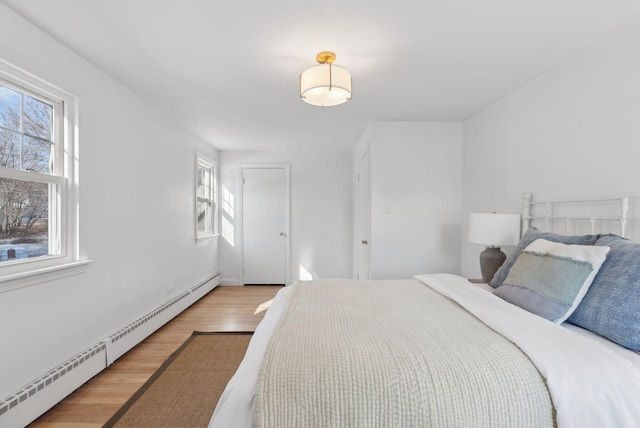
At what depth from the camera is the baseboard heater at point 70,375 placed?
1.62 metres

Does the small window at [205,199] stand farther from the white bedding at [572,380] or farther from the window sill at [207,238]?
the white bedding at [572,380]

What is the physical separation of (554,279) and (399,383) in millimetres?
1013

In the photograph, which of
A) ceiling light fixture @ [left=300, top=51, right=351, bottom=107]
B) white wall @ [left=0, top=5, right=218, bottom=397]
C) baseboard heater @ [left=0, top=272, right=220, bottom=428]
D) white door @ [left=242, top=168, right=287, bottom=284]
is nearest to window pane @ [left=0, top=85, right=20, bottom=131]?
white wall @ [left=0, top=5, right=218, bottom=397]

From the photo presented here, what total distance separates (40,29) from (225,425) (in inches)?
89.9

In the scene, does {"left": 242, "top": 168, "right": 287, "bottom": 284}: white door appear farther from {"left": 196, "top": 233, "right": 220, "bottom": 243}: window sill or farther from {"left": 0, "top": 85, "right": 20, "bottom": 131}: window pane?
{"left": 0, "top": 85, "right": 20, "bottom": 131}: window pane

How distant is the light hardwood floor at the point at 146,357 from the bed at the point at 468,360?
4.29ft

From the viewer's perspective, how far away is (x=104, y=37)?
1850 millimetres

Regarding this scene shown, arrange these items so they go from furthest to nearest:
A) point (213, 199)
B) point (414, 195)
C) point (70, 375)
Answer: point (213, 199) → point (414, 195) → point (70, 375)

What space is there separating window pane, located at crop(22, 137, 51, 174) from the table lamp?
9.86 feet

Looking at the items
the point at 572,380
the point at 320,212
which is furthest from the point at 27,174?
the point at 320,212

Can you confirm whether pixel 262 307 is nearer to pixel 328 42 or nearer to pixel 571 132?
pixel 328 42

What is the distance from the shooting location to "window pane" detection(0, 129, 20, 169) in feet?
5.52

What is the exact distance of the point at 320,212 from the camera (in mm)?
5121

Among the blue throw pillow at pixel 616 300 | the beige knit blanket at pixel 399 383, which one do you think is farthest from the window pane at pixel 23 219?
the blue throw pillow at pixel 616 300
